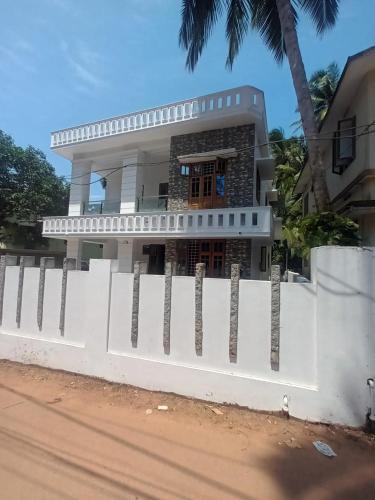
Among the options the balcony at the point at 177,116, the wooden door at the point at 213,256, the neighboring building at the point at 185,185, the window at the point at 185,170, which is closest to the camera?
the balcony at the point at 177,116

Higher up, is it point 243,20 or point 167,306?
point 243,20

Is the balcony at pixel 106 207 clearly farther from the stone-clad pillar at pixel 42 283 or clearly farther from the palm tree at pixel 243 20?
the stone-clad pillar at pixel 42 283

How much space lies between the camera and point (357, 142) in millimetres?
8445

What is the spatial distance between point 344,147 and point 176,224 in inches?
226

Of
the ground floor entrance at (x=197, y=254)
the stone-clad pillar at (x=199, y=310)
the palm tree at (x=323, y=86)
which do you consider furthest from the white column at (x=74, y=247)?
the palm tree at (x=323, y=86)

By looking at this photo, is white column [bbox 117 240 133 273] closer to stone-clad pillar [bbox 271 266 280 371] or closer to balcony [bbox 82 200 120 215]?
balcony [bbox 82 200 120 215]

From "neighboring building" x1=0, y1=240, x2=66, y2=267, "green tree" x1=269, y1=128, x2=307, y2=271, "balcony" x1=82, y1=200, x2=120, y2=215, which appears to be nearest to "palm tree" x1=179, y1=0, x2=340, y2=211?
"balcony" x1=82, y1=200, x2=120, y2=215

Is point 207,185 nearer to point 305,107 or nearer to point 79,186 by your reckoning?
point 305,107

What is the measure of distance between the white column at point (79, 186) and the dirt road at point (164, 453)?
10985 mm

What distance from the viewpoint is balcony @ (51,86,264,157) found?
449 inches

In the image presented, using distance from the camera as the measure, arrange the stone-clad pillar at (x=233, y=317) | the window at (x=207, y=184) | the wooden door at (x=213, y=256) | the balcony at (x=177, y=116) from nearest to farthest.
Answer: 1. the stone-clad pillar at (x=233, y=317)
2. the balcony at (x=177, y=116)
3. the wooden door at (x=213, y=256)
4. the window at (x=207, y=184)

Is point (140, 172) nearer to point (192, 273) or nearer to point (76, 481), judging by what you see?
point (192, 273)

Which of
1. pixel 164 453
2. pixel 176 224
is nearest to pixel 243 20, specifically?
pixel 176 224

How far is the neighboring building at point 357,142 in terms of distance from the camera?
7.56 metres
